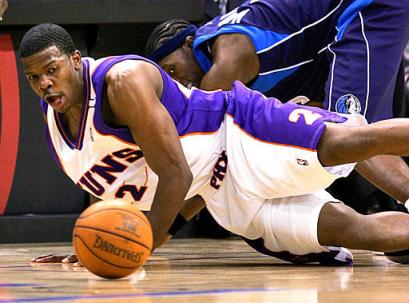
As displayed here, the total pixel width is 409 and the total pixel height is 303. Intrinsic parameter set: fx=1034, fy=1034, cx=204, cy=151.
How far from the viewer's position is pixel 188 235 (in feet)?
22.9

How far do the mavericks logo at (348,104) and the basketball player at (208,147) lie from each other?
2.79 feet

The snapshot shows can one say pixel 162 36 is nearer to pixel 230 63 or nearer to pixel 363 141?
pixel 230 63

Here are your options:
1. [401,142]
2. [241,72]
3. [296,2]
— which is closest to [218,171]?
[401,142]

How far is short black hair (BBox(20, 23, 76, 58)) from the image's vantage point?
160 inches

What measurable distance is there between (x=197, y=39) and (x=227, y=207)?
1.44 meters

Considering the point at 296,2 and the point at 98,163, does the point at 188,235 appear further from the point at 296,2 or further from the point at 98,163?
the point at 98,163

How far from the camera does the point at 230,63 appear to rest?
17.5ft

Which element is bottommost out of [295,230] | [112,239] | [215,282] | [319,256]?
[319,256]

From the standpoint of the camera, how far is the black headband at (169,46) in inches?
216

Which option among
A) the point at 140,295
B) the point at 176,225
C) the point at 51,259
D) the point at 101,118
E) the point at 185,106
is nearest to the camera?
the point at 140,295

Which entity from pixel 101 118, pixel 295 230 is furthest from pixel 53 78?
pixel 295 230

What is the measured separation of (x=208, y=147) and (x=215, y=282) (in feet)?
3.23

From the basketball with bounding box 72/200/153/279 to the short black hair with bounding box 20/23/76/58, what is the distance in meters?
0.93

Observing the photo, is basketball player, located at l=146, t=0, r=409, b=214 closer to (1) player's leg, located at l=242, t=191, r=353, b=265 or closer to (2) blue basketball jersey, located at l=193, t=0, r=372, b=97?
(2) blue basketball jersey, located at l=193, t=0, r=372, b=97
